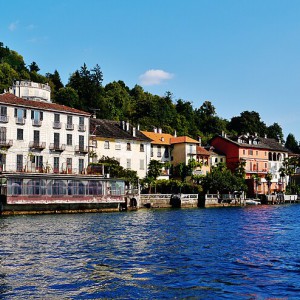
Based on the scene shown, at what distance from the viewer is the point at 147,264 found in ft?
79.5

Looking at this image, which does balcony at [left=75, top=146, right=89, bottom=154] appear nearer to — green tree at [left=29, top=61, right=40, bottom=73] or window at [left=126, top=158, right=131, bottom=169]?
window at [left=126, top=158, right=131, bottom=169]

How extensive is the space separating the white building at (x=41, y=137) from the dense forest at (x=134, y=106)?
3768cm

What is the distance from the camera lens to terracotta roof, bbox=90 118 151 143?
3334 inches

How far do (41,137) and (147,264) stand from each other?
5067 centimetres

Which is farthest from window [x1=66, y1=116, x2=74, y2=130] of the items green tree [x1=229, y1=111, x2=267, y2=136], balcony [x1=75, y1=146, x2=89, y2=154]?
green tree [x1=229, y1=111, x2=267, y2=136]

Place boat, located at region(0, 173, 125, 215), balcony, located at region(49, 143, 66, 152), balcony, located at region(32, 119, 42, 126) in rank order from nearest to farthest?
boat, located at region(0, 173, 125, 215), balcony, located at region(32, 119, 42, 126), balcony, located at region(49, 143, 66, 152)

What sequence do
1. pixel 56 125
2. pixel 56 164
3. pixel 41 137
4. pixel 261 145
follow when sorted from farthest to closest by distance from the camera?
pixel 261 145 → pixel 56 125 → pixel 56 164 → pixel 41 137

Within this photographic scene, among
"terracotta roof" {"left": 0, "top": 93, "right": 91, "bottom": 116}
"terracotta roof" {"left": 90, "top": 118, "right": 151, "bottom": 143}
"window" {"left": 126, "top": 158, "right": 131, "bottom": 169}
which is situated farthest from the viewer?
"window" {"left": 126, "top": 158, "right": 131, "bottom": 169}

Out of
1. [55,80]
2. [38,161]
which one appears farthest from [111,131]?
[55,80]

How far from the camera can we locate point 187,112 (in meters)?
152

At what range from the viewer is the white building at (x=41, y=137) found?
68312 mm

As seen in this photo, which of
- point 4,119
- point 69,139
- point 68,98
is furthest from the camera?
point 68,98

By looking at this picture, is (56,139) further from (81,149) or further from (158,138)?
(158,138)

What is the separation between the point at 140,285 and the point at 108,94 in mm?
126114
